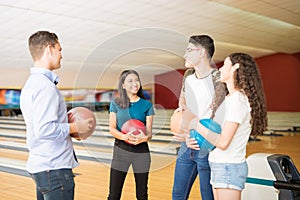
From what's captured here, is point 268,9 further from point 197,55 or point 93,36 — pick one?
point 197,55

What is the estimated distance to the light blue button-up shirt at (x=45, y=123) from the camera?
4.91 ft

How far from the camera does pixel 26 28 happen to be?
30.0ft

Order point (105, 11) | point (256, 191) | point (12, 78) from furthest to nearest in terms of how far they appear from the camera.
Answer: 1. point (12, 78)
2. point (105, 11)
3. point (256, 191)

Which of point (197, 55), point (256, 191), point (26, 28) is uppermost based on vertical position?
point (26, 28)

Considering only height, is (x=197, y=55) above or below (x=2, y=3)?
below

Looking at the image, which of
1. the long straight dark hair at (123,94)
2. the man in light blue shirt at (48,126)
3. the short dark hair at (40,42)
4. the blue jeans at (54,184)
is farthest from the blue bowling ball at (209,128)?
the short dark hair at (40,42)

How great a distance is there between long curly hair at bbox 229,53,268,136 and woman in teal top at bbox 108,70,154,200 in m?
0.44

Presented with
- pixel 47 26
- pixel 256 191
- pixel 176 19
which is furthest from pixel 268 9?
pixel 256 191

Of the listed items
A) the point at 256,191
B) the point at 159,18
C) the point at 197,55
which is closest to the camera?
the point at 197,55

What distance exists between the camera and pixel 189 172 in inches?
80.2

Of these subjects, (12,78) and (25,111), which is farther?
(12,78)

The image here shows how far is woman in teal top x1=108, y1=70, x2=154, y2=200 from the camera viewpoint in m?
1.65

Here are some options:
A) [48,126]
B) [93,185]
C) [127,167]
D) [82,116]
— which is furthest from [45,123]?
[93,185]

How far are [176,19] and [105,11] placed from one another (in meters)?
1.79
